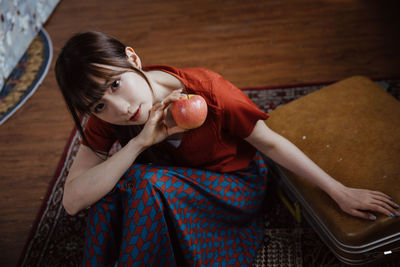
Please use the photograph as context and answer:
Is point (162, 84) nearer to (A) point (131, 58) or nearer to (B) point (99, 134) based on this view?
(A) point (131, 58)

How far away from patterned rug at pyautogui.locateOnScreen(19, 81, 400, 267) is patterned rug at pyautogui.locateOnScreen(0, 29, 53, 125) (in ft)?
2.15

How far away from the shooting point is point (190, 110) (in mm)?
908

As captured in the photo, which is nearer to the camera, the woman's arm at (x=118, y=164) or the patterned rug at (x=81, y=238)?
the woman's arm at (x=118, y=164)

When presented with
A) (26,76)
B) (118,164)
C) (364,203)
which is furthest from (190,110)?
(26,76)

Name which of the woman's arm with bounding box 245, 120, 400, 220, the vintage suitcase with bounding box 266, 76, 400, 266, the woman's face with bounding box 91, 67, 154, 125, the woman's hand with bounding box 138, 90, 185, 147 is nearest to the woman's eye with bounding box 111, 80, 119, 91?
the woman's face with bounding box 91, 67, 154, 125

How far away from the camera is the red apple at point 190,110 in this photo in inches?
35.9

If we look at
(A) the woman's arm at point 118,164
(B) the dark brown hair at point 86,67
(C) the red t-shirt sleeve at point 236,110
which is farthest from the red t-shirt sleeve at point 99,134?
(C) the red t-shirt sleeve at point 236,110

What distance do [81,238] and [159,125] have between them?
711 millimetres

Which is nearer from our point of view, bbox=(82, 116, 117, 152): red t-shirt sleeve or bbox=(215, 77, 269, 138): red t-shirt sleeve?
bbox=(215, 77, 269, 138): red t-shirt sleeve

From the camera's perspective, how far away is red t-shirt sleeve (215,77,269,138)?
39.1 inches

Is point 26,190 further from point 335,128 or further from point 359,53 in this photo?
point 359,53

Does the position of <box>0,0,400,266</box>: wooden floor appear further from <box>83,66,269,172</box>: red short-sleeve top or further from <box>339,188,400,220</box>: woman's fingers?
<box>339,188,400,220</box>: woman's fingers

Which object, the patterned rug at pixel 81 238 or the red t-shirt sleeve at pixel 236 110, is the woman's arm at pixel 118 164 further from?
the patterned rug at pixel 81 238

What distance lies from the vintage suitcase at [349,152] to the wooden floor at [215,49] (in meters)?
0.66
